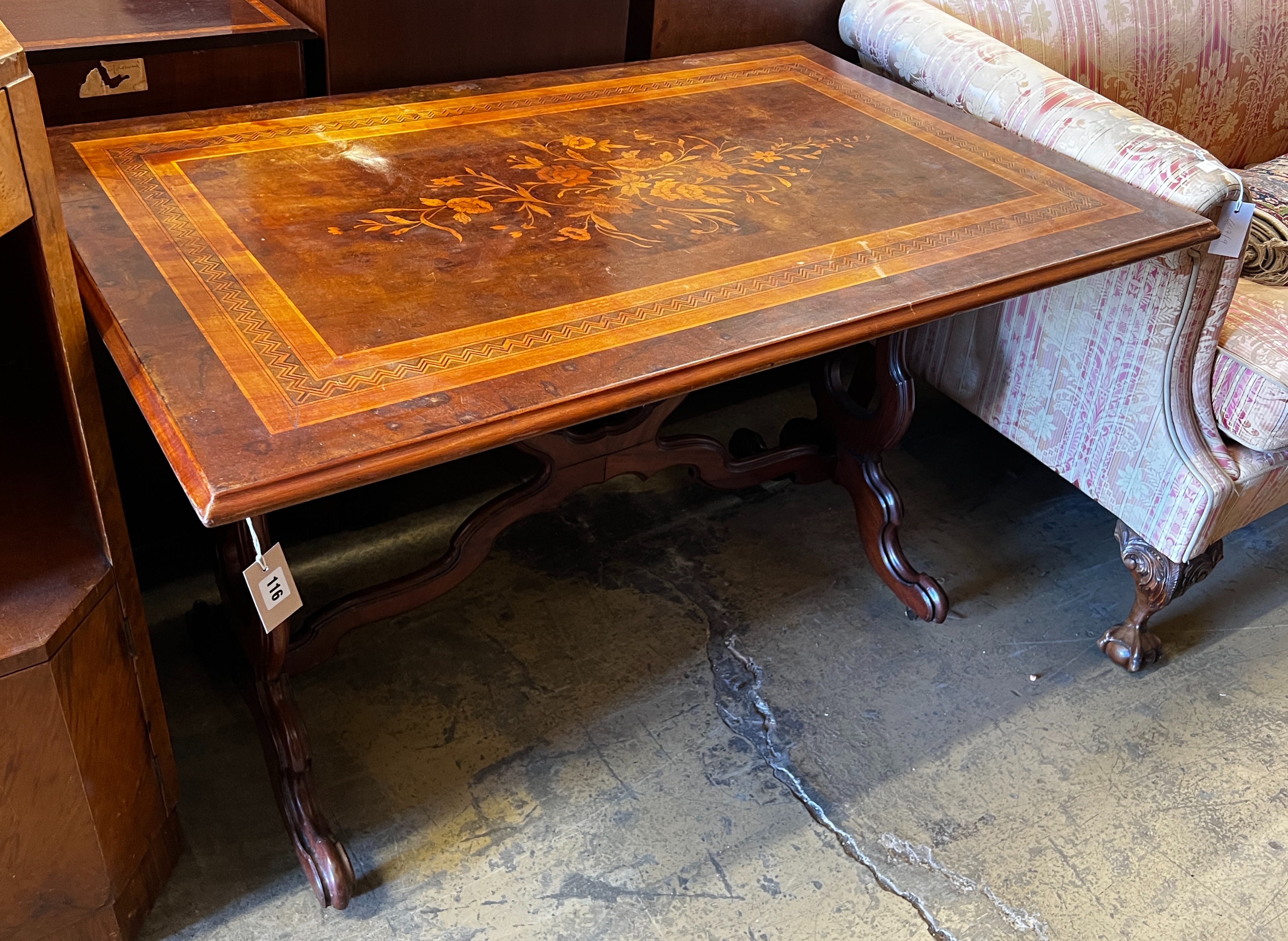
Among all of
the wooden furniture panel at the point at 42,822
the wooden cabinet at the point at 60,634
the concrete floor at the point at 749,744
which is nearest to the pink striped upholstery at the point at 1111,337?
the concrete floor at the point at 749,744

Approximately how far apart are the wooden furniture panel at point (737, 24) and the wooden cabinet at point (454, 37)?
133 millimetres

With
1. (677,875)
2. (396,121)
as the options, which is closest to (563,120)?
(396,121)

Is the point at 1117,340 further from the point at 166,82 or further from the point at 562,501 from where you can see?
the point at 166,82

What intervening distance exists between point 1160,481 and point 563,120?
110cm

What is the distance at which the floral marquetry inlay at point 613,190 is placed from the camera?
53.2 inches

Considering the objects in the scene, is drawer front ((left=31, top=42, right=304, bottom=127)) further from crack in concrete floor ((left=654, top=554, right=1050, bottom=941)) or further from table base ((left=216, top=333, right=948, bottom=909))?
crack in concrete floor ((left=654, top=554, right=1050, bottom=941))

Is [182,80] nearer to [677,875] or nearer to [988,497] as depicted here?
[677,875]

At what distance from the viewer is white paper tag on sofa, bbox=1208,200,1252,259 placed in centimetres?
162

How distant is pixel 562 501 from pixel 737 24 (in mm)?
981

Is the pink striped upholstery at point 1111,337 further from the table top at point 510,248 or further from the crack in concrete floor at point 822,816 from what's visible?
the crack in concrete floor at point 822,816

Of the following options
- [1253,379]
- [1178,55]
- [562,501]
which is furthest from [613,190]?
[1178,55]

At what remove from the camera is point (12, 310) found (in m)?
1.44

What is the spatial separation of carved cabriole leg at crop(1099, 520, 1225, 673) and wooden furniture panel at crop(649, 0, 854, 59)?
1.10 meters

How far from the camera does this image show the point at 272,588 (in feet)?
4.06
